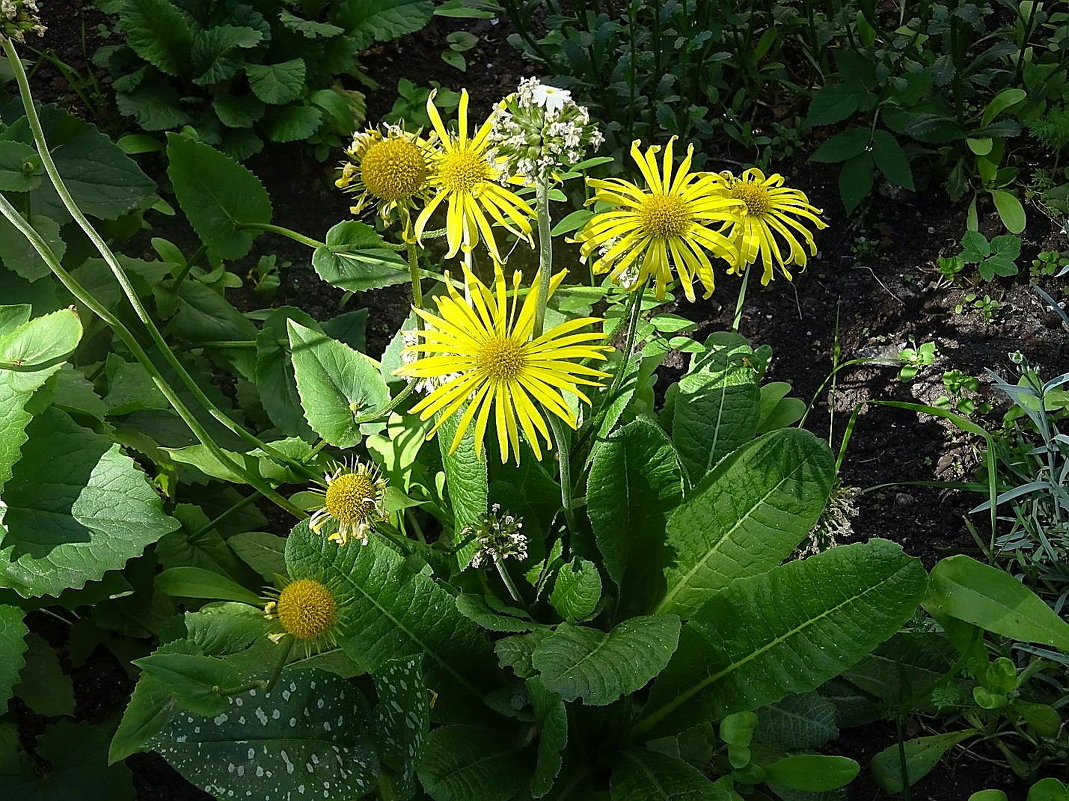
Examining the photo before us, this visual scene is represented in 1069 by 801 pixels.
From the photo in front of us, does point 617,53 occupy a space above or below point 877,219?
above

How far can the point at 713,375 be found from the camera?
2029 mm

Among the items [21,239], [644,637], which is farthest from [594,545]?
[21,239]

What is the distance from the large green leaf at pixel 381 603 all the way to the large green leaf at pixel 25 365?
1.64ft

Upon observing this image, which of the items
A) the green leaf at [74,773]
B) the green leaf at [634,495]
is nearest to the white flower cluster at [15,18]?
the green leaf at [634,495]

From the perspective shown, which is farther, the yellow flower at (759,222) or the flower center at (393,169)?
the yellow flower at (759,222)

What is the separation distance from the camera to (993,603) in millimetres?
1775

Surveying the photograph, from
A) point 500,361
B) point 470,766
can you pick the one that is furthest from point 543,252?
point 470,766

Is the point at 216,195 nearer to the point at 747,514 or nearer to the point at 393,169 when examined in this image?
the point at 393,169

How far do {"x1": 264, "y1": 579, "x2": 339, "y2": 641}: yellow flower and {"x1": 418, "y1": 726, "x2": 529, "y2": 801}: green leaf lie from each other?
280 millimetres

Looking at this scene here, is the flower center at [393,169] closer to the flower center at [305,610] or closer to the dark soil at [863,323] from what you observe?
the flower center at [305,610]

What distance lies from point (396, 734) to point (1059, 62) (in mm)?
2648

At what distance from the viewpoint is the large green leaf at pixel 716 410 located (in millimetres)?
2008

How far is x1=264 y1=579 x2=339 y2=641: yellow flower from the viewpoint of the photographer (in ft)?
5.08

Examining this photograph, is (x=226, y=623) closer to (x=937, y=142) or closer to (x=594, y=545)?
(x=594, y=545)
